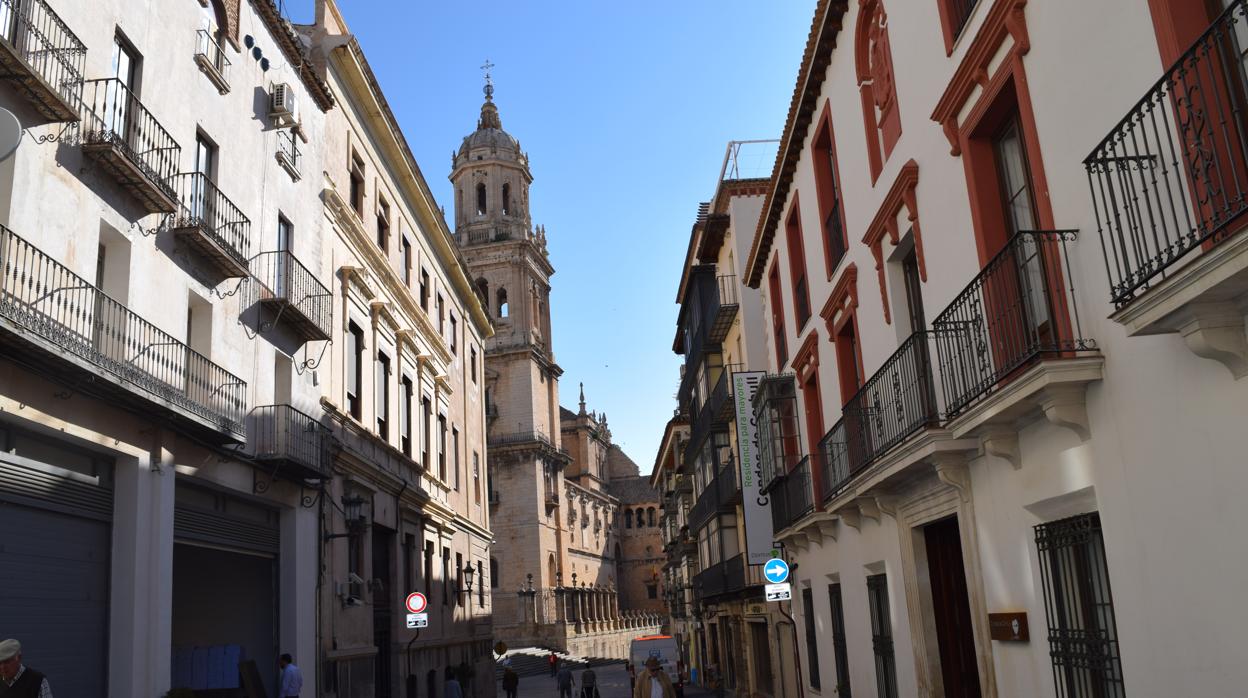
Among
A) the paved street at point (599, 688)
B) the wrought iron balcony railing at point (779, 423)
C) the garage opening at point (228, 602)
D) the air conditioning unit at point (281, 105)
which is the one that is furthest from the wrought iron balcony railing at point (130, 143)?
the paved street at point (599, 688)

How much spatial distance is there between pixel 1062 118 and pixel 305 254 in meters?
14.4

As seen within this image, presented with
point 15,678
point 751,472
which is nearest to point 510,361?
point 751,472

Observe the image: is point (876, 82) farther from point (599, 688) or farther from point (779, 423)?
point (599, 688)

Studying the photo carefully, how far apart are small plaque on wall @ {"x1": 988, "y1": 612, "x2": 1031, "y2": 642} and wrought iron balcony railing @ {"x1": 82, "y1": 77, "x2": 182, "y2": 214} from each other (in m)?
10.1

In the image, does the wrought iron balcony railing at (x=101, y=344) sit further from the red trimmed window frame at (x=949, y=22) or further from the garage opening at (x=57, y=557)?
the red trimmed window frame at (x=949, y=22)

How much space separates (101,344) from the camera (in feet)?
36.1

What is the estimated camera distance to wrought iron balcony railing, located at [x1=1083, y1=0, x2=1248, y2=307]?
195 inches

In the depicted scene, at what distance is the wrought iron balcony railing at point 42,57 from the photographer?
949cm

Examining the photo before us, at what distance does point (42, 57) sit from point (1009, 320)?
9.39 meters

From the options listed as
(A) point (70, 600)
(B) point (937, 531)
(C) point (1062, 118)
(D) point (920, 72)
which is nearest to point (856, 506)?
(B) point (937, 531)

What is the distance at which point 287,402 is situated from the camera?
56.5 ft

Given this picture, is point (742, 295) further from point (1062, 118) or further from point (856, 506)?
point (1062, 118)

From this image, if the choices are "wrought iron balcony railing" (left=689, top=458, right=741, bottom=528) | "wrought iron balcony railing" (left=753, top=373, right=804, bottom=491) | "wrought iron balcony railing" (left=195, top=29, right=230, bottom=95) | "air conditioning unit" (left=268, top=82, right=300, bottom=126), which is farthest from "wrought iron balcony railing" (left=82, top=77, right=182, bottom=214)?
"wrought iron balcony railing" (left=689, top=458, right=741, bottom=528)

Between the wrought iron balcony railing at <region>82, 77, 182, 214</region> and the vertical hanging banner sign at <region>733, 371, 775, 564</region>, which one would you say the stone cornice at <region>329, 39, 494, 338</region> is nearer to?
the wrought iron balcony railing at <region>82, 77, 182, 214</region>
